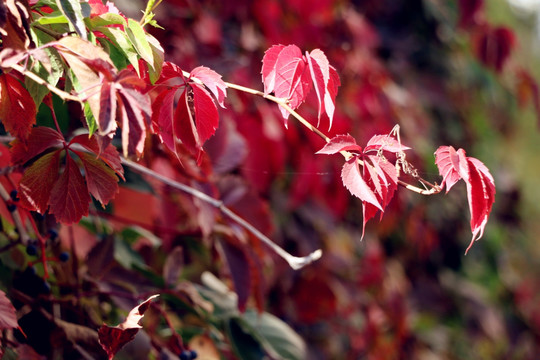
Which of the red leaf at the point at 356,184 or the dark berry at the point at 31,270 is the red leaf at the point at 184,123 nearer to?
the red leaf at the point at 356,184

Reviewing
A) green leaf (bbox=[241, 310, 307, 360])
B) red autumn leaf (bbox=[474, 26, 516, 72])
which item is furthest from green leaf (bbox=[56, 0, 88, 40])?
red autumn leaf (bbox=[474, 26, 516, 72])

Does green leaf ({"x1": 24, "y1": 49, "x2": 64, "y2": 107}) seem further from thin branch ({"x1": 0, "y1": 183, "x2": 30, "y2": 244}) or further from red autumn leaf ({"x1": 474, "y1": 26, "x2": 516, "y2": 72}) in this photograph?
red autumn leaf ({"x1": 474, "y1": 26, "x2": 516, "y2": 72})

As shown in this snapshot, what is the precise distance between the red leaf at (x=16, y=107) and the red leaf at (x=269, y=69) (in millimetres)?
200

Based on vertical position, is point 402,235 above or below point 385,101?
below

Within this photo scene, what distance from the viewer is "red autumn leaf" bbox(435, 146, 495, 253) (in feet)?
1.59

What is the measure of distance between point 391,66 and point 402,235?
0.60 m

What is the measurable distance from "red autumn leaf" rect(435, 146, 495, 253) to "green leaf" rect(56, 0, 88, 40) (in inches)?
12.1

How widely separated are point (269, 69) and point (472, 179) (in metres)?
0.20

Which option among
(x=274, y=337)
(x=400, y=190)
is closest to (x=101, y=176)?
(x=274, y=337)

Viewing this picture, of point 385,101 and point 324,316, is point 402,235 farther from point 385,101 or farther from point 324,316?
point 324,316

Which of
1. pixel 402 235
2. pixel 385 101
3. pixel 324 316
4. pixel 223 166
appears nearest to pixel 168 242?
pixel 223 166

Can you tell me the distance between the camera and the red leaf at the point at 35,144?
1.66 ft

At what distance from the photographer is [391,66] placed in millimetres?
2047

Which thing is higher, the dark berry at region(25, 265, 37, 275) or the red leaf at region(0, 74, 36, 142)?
the red leaf at region(0, 74, 36, 142)
